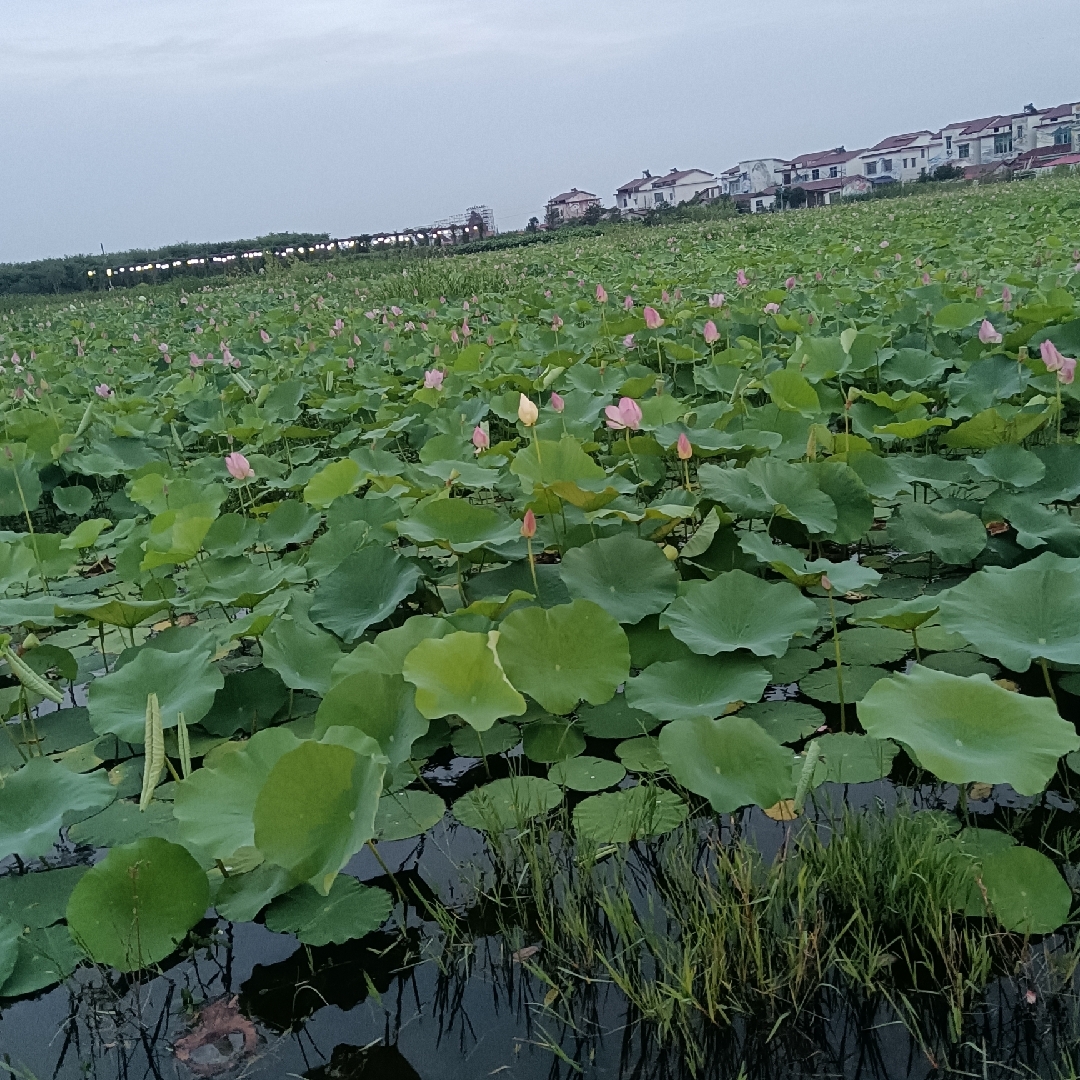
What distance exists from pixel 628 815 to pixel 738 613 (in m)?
0.48

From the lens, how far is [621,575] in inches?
74.4

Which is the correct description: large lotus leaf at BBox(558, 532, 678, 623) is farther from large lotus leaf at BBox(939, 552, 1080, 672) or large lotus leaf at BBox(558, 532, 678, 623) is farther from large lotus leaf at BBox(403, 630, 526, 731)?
large lotus leaf at BBox(939, 552, 1080, 672)

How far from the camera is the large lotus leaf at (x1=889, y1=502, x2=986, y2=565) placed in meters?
1.94

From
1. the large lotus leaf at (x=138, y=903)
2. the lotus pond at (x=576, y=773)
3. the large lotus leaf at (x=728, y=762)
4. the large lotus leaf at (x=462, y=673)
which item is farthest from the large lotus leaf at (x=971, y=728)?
the large lotus leaf at (x=138, y=903)

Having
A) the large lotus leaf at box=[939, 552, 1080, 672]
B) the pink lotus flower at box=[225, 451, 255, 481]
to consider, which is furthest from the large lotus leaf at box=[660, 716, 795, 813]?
the pink lotus flower at box=[225, 451, 255, 481]

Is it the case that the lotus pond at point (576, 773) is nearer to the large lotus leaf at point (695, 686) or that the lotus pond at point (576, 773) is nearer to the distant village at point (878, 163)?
the large lotus leaf at point (695, 686)

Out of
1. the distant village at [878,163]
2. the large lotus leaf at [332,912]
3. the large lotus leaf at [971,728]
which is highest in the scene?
the distant village at [878,163]

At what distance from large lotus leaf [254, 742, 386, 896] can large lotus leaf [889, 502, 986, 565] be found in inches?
52.3

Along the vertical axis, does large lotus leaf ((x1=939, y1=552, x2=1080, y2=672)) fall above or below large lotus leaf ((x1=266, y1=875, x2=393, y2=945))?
above

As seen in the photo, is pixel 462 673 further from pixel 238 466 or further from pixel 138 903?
pixel 238 466

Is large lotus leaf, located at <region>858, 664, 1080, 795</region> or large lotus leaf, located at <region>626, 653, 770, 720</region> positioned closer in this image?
large lotus leaf, located at <region>858, 664, 1080, 795</region>

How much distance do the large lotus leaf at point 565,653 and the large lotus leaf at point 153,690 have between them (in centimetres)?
53

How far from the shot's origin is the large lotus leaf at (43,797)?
1368 millimetres

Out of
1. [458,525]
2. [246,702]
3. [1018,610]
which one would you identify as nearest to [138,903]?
[246,702]
